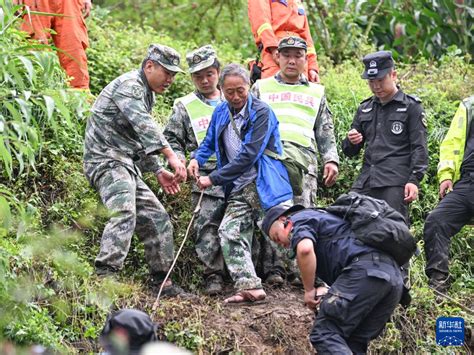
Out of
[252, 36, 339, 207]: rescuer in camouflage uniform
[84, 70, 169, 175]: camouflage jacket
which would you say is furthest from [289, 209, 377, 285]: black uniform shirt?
[252, 36, 339, 207]: rescuer in camouflage uniform

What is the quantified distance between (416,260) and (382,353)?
1.36 meters

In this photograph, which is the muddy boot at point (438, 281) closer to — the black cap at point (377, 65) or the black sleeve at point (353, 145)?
the black sleeve at point (353, 145)

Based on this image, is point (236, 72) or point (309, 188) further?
point (309, 188)

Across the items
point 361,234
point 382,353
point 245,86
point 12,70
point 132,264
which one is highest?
point 12,70

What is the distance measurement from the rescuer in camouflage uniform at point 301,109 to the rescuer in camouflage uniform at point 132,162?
47.6 inches

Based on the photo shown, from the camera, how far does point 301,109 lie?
8.88 m

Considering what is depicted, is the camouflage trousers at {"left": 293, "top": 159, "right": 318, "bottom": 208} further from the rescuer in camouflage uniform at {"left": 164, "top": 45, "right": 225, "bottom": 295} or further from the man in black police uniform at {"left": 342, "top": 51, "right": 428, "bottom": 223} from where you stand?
the rescuer in camouflage uniform at {"left": 164, "top": 45, "right": 225, "bottom": 295}

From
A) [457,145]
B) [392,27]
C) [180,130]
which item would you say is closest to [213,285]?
[180,130]

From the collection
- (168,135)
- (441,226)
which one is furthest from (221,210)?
(441,226)

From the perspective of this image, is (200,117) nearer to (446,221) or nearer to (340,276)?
(446,221)

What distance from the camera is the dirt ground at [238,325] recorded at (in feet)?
25.1

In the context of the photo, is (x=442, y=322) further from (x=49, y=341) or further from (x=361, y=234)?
(x=49, y=341)

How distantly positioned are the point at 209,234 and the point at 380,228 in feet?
7.15

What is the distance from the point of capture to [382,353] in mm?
8328
